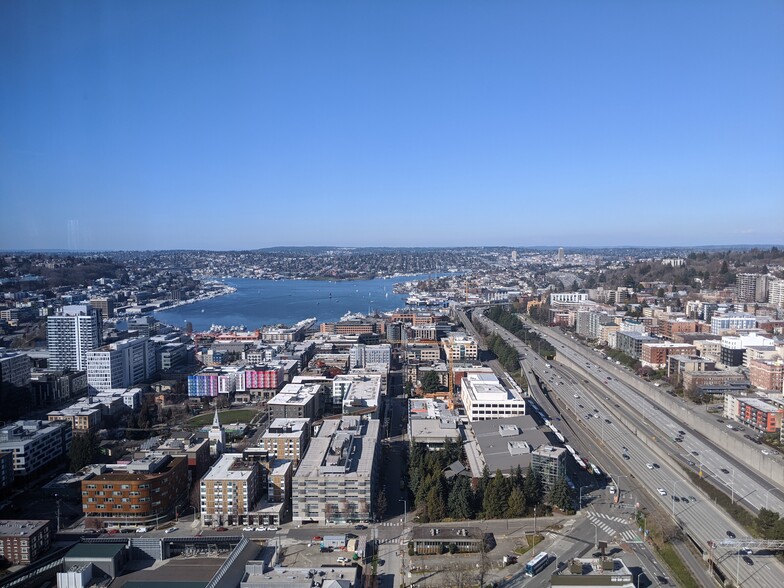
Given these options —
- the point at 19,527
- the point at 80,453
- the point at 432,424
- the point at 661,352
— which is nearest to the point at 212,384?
the point at 80,453

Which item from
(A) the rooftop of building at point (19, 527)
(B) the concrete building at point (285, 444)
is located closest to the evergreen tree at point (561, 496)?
(B) the concrete building at point (285, 444)

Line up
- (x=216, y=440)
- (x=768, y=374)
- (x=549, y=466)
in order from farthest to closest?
(x=768, y=374), (x=216, y=440), (x=549, y=466)

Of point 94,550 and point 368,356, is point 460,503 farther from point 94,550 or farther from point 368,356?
point 368,356

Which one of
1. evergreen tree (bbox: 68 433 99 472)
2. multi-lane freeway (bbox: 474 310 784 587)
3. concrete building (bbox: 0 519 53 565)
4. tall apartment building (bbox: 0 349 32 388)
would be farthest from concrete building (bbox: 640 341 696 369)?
tall apartment building (bbox: 0 349 32 388)

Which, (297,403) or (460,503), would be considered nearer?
(460,503)

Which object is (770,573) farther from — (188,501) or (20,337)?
(20,337)

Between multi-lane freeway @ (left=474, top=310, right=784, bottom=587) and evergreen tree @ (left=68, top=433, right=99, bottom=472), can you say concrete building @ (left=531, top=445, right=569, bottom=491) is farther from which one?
evergreen tree @ (left=68, top=433, right=99, bottom=472)

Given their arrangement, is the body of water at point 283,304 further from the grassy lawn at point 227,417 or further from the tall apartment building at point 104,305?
the grassy lawn at point 227,417
